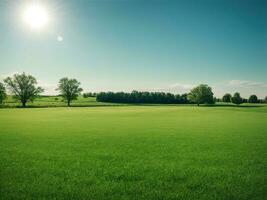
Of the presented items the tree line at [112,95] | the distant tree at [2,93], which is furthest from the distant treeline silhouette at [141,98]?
the distant tree at [2,93]

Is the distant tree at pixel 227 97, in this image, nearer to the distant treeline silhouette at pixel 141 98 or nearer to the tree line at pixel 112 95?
the tree line at pixel 112 95

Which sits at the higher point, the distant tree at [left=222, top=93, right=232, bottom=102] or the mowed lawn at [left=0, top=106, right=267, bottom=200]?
the distant tree at [left=222, top=93, right=232, bottom=102]

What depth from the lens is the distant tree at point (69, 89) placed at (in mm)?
128625

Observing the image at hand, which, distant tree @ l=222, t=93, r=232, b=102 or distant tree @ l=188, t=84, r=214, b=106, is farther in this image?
distant tree @ l=222, t=93, r=232, b=102

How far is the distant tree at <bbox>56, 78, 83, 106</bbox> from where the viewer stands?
128625 millimetres

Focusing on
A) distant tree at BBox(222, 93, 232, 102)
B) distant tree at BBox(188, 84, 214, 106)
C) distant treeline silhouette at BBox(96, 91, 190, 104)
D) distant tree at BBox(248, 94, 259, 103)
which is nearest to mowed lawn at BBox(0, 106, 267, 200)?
distant tree at BBox(188, 84, 214, 106)

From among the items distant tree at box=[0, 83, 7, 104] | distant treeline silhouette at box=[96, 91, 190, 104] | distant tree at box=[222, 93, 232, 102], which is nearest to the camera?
distant tree at box=[0, 83, 7, 104]

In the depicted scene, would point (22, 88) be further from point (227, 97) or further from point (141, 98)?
point (227, 97)

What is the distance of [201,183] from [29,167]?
7.35m

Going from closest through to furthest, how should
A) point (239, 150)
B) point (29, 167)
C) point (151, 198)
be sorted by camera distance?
point (151, 198), point (29, 167), point (239, 150)

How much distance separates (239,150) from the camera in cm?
1692

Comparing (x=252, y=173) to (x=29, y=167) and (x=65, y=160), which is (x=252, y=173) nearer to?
(x=65, y=160)

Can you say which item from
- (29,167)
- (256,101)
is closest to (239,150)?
(29,167)

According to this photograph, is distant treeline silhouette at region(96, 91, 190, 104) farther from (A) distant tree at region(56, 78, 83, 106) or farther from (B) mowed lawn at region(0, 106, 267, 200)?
(B) mowed lawn at region(0, 106, 267, 200)
